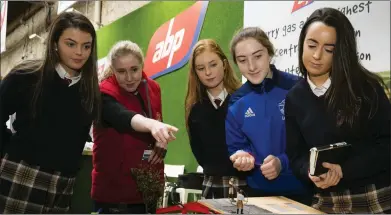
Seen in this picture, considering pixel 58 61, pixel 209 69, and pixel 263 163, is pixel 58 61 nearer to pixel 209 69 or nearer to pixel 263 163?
pixel 209 69

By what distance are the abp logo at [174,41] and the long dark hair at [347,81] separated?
29.6 inches

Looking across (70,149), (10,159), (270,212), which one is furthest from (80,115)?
(270,212)

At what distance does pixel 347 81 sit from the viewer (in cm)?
120

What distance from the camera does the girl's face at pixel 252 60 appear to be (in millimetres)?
1403

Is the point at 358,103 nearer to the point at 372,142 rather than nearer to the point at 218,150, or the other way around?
the point at 372,142

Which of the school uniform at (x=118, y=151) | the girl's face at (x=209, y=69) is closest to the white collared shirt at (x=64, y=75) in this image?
the school uniform at (x=118, y=151)

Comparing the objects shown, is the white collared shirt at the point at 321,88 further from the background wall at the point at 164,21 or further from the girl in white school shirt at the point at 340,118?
the background wall at the point at 164,21

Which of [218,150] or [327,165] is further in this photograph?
[218,150]

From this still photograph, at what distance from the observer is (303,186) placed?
1366mm

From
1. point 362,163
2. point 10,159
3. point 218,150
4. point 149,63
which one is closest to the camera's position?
point 362,163

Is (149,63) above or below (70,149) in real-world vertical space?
above

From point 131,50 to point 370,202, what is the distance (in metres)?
1.01

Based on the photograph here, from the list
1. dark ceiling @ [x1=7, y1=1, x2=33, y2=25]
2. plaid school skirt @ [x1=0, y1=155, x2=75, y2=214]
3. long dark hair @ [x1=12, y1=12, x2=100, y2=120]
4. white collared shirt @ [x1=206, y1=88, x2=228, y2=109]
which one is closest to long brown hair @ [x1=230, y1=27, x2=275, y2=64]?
white collared shirt @ [x1=206, y1=88, x2=228, y2=109]

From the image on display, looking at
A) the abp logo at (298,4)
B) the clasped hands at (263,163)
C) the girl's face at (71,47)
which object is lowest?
the clasped hands at (263,163)
